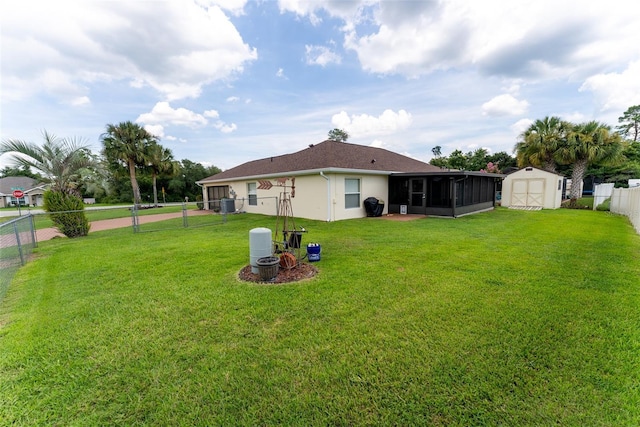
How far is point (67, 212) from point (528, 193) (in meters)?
23.2

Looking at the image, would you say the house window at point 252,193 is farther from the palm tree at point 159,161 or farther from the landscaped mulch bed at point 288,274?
the palm tree at point 159,161

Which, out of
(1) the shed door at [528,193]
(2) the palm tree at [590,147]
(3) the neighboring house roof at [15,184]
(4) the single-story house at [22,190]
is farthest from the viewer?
(3) the neighboring house roof at [15,184]

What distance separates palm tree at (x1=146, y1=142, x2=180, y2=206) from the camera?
926 inches

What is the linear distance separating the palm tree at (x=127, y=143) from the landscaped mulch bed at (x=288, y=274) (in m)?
22.4

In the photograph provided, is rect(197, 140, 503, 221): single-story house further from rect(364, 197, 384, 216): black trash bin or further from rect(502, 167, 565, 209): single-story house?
rect(502, 167, 565, 209): single-story house

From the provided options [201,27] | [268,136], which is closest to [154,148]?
[268,136]

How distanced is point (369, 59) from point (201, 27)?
290 inches

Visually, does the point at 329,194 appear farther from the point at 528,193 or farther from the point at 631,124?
the point at 631,124

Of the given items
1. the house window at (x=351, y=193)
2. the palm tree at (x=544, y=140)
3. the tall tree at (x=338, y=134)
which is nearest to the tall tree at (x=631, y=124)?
the palm tree at (x=544, y=140)

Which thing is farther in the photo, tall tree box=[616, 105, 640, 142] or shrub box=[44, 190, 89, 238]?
tall tree box=[616, 105, 640, 142]

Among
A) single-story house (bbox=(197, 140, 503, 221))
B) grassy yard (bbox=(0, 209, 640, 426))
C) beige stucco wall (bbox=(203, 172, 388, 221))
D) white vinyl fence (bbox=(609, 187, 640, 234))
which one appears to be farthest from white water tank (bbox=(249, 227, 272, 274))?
white vinyl fence (bbox=(609, 187, 640, 234))

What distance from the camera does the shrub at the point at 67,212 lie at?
→ 8.58 metres

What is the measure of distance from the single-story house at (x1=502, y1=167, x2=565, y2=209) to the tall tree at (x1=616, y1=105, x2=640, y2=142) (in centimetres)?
3521

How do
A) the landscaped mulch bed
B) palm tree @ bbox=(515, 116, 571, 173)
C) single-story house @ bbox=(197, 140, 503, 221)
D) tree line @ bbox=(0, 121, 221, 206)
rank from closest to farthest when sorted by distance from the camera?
the landscaped mulch bed → tree line @ bbox=(0, 121, 221, 206) → single-story house @ bbox=(197, 140, 503, 221) → palm tree @ bbox=(515, 116, 571, 173)
